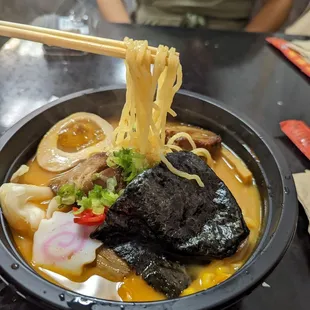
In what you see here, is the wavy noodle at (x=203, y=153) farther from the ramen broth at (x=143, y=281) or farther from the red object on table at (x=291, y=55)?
the red object on table at (x=291, y=55)

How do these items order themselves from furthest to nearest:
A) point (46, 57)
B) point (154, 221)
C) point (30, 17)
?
point (30, 17) → point (46, 57) → point (154, 221)

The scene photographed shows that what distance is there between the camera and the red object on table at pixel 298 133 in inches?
74.1

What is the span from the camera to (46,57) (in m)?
2.41

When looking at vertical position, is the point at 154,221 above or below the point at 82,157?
above

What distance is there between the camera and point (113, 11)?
299 centimetres

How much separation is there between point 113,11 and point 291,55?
128 cm

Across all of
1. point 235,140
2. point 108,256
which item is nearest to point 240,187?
point 235,140

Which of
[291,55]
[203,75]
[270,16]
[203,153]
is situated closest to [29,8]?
[203,75]

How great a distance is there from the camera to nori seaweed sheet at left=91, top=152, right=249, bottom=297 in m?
1.25

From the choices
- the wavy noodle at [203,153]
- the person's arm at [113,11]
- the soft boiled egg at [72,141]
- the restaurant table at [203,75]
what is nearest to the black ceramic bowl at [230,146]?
the soft boiled egg at [72,141]

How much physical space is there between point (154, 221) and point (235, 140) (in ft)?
2.19

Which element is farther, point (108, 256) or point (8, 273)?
point (108, 256)

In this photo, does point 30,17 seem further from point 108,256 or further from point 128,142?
point 108,256

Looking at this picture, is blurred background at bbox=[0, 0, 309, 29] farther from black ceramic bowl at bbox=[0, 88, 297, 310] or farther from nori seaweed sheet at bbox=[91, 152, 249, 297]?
nori seaweed sheet at bbox=[91, 152, 249, 297]
